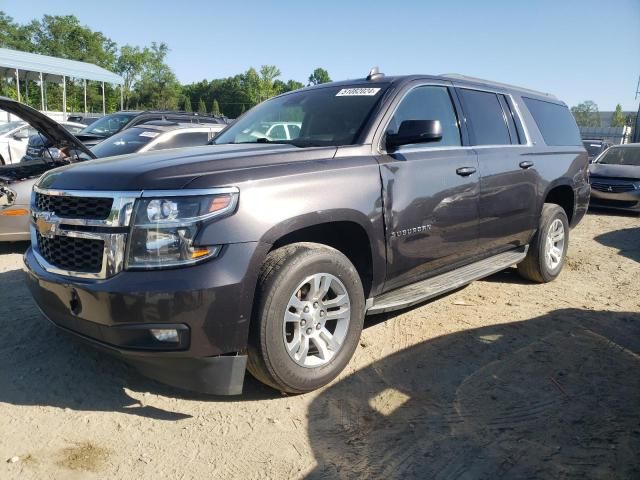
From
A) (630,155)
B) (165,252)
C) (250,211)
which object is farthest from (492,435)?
(630,155)

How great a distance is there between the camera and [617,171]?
11.1 metres

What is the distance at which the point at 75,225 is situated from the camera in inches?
105

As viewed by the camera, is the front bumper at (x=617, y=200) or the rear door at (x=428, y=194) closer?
the rear door at (x=428, y=194)

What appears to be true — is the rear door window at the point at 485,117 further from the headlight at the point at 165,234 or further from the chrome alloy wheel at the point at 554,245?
the headlight at the point at 165,234

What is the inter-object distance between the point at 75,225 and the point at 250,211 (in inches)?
37.0

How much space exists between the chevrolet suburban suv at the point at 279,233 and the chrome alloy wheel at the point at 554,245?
3.91ft

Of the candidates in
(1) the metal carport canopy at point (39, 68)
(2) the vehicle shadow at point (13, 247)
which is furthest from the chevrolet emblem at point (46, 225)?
(1) the metal carport canopy at point (39, 68)

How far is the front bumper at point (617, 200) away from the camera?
10539 mm

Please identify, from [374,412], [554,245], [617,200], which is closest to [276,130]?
[374,412]

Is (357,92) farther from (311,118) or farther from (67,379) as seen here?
(67,379)

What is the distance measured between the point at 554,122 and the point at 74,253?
4.96 metres

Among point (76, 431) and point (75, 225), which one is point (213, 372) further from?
point (75, 225)

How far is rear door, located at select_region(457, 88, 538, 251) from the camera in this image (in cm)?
421

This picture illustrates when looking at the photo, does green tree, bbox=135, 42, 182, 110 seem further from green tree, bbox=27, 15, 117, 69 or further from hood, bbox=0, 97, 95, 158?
hood, bbox=0, 97, 95, 158
